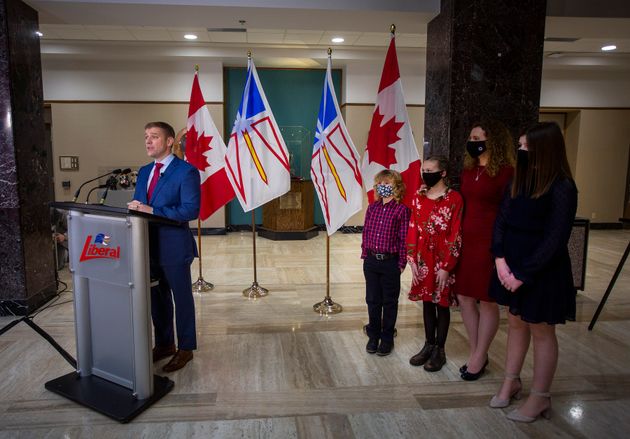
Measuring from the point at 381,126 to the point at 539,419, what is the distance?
245cm

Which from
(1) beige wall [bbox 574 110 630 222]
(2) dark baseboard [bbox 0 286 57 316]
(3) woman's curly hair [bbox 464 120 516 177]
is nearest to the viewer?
(3) woman's curly hair [bbox 464 120 516 177]

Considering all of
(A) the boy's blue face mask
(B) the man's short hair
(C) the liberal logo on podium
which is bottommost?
(C) the liberal logo on podium

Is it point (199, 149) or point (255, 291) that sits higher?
point (199, 149)

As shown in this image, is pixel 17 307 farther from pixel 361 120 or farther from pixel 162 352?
pixel 361 120

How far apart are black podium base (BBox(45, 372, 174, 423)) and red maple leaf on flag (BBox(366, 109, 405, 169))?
2351 mm

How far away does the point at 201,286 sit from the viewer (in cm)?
483

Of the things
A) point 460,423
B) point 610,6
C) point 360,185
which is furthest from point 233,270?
point 610,6

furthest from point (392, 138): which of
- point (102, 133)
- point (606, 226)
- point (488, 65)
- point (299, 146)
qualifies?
point (606, 226)

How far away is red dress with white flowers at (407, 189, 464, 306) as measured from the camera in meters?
2.70

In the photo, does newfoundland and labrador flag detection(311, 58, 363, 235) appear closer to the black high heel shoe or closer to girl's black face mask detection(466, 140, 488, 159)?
girl's black face mask detection(466, 140, 488, 159)

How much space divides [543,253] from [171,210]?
6.42 ft

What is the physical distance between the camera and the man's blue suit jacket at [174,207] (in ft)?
8.88

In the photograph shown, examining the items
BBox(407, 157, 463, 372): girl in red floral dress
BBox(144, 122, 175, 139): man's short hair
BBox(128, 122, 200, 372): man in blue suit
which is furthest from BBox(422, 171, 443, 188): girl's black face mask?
BBox(144, 122, 175, 139): man's short hair

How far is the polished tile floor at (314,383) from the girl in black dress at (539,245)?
39 cm
